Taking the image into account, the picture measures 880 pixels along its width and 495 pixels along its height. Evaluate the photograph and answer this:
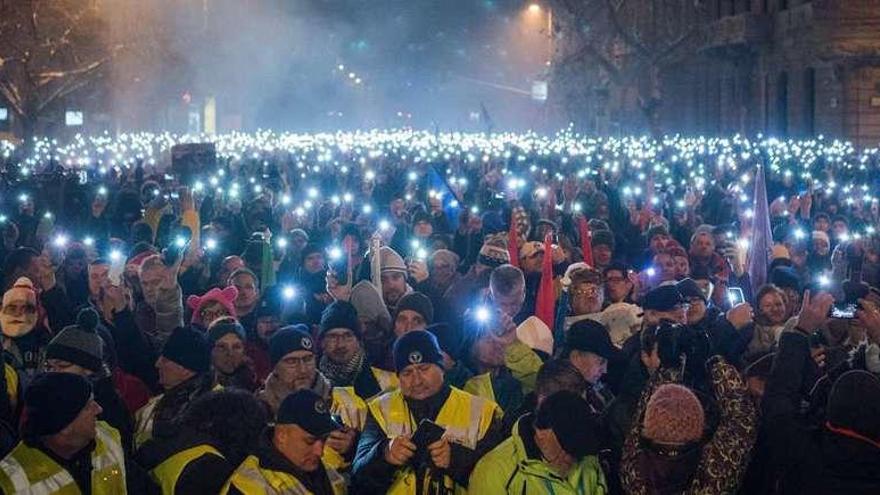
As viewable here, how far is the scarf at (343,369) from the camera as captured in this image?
745 centimetres

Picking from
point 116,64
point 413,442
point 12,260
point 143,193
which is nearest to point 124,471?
point 413,442

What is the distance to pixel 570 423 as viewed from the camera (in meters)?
5.15

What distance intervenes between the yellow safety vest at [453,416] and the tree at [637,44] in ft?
138

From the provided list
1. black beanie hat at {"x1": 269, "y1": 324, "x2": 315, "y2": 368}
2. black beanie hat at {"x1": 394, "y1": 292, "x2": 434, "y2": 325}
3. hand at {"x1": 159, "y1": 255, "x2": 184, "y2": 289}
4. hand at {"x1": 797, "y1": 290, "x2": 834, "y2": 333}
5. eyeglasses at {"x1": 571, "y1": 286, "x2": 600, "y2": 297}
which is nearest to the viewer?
black beanie hat at {"x1": 269, "y1": 324, "x2": 315, "y2": 368}

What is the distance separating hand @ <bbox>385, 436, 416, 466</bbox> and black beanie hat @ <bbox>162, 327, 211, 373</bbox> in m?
1.76

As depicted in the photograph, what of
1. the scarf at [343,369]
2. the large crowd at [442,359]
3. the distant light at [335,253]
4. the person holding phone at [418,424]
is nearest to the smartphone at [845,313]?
the large crowd at [442,359]

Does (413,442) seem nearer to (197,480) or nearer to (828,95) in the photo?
(197,480)

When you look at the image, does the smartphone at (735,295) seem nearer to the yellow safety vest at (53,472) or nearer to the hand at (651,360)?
the hand at (651,360)

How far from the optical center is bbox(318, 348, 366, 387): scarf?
7.45 m

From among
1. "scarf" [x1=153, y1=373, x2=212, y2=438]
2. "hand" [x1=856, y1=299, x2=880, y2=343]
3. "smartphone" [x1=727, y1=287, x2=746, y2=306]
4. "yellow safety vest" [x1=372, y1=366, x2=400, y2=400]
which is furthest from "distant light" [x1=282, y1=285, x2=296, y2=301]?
"hand" [x1=856, y1=299, x2=880, y2=343]

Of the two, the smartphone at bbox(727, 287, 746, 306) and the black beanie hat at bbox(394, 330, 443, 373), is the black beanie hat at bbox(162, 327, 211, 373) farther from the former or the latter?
the smartphone at bbox(727, 287, 746, 306)

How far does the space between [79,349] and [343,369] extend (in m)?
1.47

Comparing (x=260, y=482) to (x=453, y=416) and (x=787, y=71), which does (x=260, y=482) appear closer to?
(x=453, y=416)

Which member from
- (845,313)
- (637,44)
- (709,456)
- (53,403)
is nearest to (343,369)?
(53,403)
